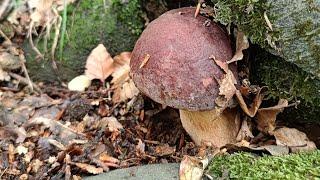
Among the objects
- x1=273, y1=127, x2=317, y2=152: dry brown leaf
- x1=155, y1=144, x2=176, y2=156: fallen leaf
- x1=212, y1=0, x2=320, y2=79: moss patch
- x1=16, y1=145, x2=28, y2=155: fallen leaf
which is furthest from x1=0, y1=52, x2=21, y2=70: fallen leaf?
x1=273, y1=127, x2=317, y2=152: dry brown leaf

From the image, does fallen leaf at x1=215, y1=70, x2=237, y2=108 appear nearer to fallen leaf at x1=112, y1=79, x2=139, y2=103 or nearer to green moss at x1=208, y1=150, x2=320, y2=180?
green moss at x1=208, y1=150, x2=320, y2=180

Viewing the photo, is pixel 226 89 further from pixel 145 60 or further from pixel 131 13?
pixel 131 13

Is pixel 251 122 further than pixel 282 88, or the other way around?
pixel 251 122

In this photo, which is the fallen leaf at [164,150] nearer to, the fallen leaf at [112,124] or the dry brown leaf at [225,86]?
the fallen leaf at [112,124]

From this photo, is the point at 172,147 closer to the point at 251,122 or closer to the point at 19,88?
the point at 251,122

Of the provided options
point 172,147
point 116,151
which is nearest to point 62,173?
point 116,151

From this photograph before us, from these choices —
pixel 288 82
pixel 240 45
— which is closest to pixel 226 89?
pixel 240 45
